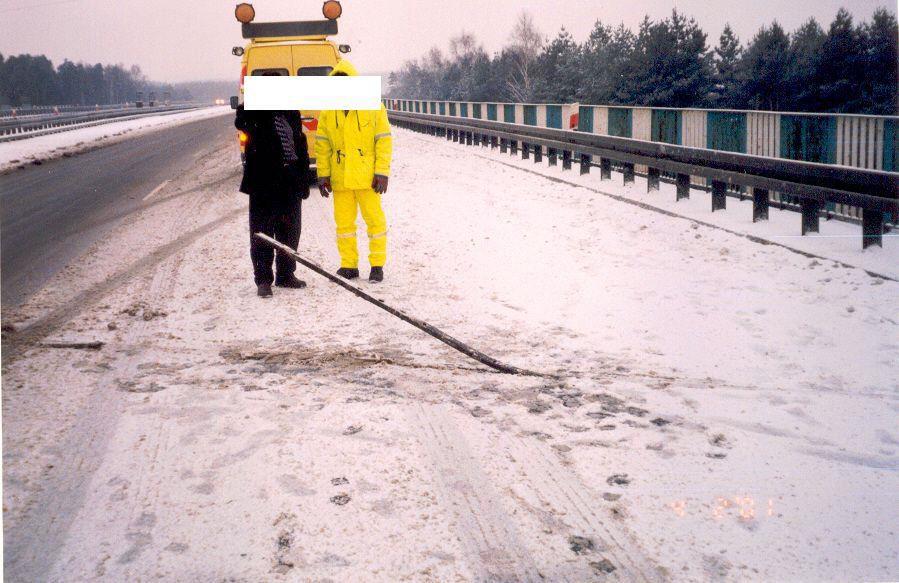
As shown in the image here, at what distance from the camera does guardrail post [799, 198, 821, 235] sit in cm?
754

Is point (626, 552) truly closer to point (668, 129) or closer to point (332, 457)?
point (332, 457)

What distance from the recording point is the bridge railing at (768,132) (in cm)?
735

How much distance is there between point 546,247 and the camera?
323 inches


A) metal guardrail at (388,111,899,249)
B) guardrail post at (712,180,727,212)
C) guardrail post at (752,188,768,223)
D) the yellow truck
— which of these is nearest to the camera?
metal guardrail at (388,111,899,249)

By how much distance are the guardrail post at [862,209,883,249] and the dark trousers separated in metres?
4.37

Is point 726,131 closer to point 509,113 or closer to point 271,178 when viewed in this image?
point 271,178

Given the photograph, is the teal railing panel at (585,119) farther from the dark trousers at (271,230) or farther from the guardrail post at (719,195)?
the dark trousers at (271,230)

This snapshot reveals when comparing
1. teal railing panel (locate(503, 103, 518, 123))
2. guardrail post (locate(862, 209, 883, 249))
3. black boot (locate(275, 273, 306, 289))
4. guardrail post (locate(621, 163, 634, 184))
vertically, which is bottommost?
black boot (locate(275, 273, 306, 289))

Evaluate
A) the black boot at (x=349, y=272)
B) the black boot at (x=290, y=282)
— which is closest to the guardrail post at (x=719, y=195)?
the black boot at (x=349, y=272)

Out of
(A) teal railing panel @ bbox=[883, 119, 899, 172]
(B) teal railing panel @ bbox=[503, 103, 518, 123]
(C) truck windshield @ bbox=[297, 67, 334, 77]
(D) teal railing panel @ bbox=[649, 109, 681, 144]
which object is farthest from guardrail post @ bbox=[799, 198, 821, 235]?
(B) teal railing panel @ bbox=[503, 103, 518, 123]

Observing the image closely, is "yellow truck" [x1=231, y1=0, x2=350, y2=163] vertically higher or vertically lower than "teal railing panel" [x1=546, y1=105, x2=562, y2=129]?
higher

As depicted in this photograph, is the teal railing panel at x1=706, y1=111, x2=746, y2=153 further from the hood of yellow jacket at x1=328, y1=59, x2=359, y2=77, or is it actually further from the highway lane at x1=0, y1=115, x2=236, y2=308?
the highway lane at x1=0, y1=115, x2=236, y2=308

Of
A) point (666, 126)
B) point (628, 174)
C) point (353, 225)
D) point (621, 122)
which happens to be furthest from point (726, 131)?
point (353, 225)

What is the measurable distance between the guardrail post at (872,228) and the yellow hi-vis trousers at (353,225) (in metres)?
3.74
